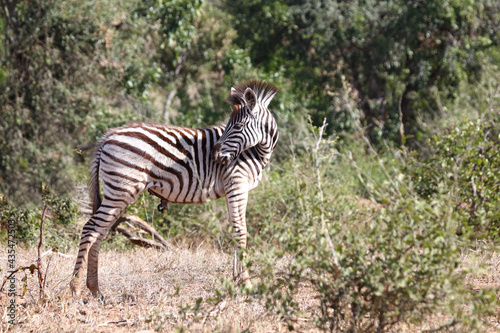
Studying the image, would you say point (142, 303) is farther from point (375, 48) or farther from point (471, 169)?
point (375, 48)

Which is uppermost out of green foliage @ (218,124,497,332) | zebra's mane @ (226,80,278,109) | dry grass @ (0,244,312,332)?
zebra's mane @ (226,80,278,109)

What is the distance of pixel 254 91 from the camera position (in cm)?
637

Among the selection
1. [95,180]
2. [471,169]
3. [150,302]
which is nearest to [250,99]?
[95,180]

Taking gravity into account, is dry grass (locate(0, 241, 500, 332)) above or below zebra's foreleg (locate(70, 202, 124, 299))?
below

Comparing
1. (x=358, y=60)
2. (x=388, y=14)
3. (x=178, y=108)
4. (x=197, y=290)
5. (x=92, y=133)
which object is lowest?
(x=197, y=290)

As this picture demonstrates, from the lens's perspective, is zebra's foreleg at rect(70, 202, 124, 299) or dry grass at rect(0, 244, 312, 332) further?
zebra's foreleg at rect(70, 202, 124, 299)

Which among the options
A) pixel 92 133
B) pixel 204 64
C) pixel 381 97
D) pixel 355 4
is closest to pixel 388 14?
pixel 355 4

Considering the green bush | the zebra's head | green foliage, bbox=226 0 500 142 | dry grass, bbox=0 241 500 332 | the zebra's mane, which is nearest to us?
dry grass, bbox=0 241 500 332

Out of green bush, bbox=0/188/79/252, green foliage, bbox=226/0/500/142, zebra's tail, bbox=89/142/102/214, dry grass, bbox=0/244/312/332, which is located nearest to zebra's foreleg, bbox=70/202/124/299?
dry grass, bbox=0/244/312/332

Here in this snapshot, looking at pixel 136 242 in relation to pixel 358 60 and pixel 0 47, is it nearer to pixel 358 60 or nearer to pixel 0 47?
pixel 0 47

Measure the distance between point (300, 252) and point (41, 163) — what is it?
33.3 feet

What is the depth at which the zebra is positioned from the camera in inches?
225

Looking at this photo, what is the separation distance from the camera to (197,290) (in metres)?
5.91

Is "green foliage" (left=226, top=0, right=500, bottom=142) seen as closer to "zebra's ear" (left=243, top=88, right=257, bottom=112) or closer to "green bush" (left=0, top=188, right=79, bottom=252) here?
"green bush" (left=0, top=188, right=79, bottom=252)
